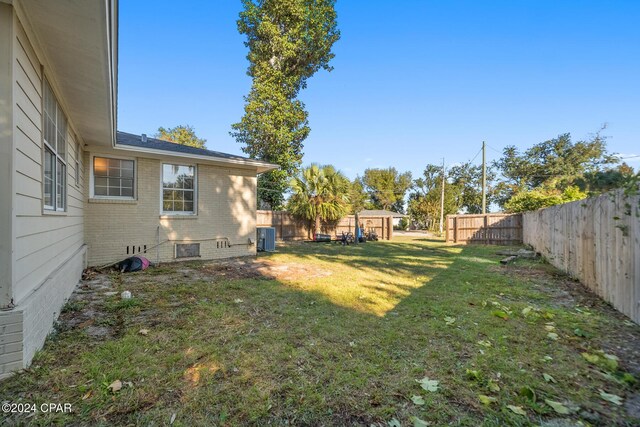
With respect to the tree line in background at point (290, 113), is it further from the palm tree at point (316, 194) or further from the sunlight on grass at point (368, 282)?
the sunlight on grass at point (368, 282)

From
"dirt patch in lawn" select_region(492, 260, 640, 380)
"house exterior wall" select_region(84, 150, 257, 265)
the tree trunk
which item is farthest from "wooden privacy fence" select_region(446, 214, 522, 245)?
"house exterior wall" select_region(84, 150, 257, 265)

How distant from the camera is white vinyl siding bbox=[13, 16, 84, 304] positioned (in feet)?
8.16

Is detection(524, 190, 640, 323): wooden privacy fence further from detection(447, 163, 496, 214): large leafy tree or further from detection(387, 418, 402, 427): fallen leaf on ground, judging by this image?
detection(447, 163, 496, 214): large leafy tree

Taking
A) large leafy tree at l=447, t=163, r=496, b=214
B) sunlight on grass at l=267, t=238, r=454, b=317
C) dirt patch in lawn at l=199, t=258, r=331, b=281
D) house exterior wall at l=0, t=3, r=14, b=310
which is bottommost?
sunlight on grass at l=267, t=238, r=454, b=317

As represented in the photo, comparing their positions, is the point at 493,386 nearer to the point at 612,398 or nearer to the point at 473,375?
the point at 473,375

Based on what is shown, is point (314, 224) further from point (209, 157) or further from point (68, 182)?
point (68, 182)

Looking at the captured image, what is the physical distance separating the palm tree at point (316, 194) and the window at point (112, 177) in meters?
9.99

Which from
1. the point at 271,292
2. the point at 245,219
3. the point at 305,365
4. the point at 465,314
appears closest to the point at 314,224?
the point at 245,219

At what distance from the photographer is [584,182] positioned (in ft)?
12.0

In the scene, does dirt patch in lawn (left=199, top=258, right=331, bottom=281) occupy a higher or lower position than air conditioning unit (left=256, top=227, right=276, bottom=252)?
lower

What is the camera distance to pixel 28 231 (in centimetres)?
275

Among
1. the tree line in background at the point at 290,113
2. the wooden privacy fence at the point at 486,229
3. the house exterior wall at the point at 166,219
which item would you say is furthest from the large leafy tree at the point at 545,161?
the house exterior wall at the point at 166,219

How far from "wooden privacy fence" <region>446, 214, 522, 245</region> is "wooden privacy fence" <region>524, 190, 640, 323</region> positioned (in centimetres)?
959

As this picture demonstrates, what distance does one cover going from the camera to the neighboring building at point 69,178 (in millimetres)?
2357
